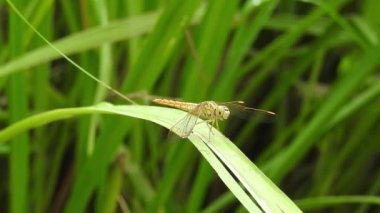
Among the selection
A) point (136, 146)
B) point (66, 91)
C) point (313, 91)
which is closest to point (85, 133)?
point (136, 146)

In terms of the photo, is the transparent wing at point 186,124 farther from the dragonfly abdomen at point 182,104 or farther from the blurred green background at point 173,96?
the blurred green background at point 173,96

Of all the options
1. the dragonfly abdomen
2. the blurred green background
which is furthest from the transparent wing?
the blurred green background

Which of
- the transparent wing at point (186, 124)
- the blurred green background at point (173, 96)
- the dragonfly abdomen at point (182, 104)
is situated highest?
the blurred green background at point (173, 96)

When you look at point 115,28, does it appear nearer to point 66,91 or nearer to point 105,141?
point 105,141

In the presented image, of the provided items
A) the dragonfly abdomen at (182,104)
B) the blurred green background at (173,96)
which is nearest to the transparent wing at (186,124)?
the dragonfly abdomen at (182,104)

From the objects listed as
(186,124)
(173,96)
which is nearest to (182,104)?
(186,124)

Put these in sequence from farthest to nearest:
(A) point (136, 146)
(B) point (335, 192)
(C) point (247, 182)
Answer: (B) point (335, 192)
(A) point (136, 146)
(C) point (247, 182)
